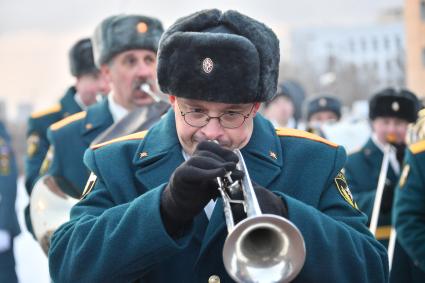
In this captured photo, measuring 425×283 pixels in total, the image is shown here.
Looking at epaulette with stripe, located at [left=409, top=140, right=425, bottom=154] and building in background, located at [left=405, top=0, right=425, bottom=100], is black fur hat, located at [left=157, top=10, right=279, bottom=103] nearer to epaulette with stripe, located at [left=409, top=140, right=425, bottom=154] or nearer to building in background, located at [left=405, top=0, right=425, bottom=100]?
epaulette with stripe, located at [left=409, top=140, right=425, bottom=154]

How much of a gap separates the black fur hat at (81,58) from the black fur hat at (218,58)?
4.52 meters

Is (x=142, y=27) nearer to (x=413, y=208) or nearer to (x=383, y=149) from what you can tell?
(x=413, y=208)

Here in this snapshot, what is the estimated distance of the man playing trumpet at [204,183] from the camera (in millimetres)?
3279

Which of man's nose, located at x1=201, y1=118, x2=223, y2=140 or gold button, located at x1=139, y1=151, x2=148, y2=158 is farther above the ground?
man's nose, located at x1=201, y1=118, x2=223, y2=140

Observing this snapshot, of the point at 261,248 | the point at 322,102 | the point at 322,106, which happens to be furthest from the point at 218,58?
the point at 322,102

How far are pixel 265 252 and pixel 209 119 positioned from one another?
1.95 ft

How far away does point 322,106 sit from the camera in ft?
38.4

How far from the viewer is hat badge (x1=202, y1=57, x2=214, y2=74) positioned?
339 centimetres

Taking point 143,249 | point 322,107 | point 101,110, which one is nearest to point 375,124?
point 101,110

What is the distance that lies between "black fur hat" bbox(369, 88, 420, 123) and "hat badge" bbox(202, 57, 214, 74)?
13.7 feet

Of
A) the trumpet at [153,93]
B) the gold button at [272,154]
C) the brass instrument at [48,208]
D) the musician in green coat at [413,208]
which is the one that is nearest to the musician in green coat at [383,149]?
the musician in green coat at [413,208]

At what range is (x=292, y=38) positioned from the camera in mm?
99688

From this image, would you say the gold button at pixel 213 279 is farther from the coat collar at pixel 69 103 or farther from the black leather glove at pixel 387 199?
the coat collar at pixel 69 103

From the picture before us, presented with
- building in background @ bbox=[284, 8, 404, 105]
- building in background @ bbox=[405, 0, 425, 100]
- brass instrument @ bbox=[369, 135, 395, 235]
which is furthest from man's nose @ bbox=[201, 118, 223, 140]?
building in background @ bbox=[284, 8, 404, 105]
